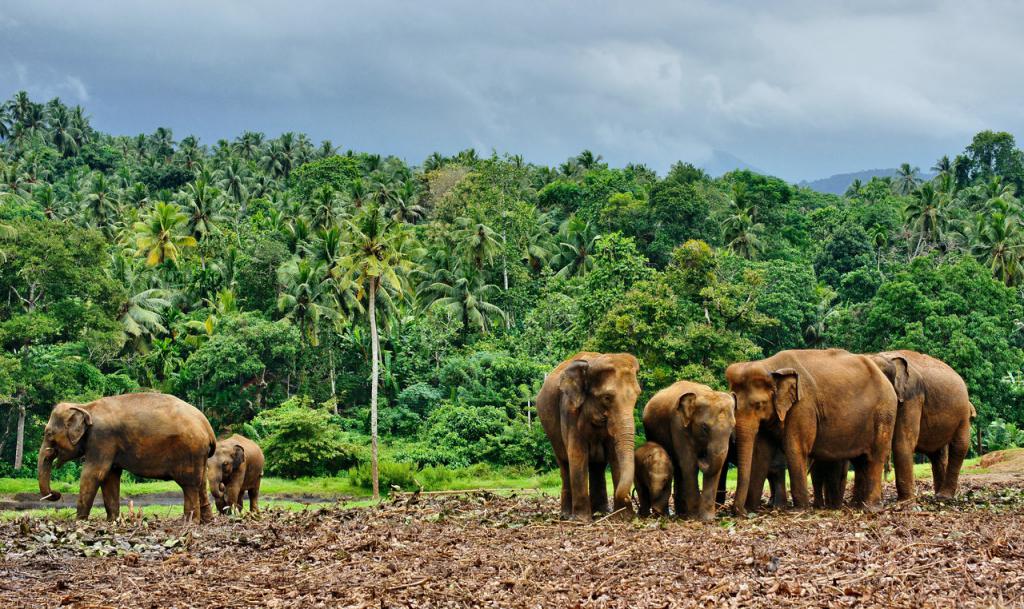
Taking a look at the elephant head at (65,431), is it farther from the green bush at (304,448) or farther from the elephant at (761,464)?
the green bush at (304,448)

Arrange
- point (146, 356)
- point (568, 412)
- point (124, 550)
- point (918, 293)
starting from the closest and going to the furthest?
point (124, 550), point (568, 412), point (918, 293), point (146, 356)

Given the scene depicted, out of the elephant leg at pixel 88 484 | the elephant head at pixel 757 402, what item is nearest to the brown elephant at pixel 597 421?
the elephant head at pixel 757 402

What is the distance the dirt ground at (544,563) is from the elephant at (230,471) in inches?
189

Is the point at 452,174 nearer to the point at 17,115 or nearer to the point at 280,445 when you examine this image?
the point at 280,445

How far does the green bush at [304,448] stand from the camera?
45031 mm

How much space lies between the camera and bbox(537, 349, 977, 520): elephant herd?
15.5 meters

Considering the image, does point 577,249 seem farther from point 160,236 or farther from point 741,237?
point 160,236

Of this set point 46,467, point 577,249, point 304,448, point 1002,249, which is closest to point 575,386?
point 46,467

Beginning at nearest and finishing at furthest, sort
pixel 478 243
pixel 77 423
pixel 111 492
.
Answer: pixel 77 423
pixel 111 492
pixel 478 243

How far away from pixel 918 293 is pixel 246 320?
1349 inches

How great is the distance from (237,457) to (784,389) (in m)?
12.1

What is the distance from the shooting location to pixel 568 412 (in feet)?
52.4

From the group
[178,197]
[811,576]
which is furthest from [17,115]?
[811,576]

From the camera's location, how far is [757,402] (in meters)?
15.7
